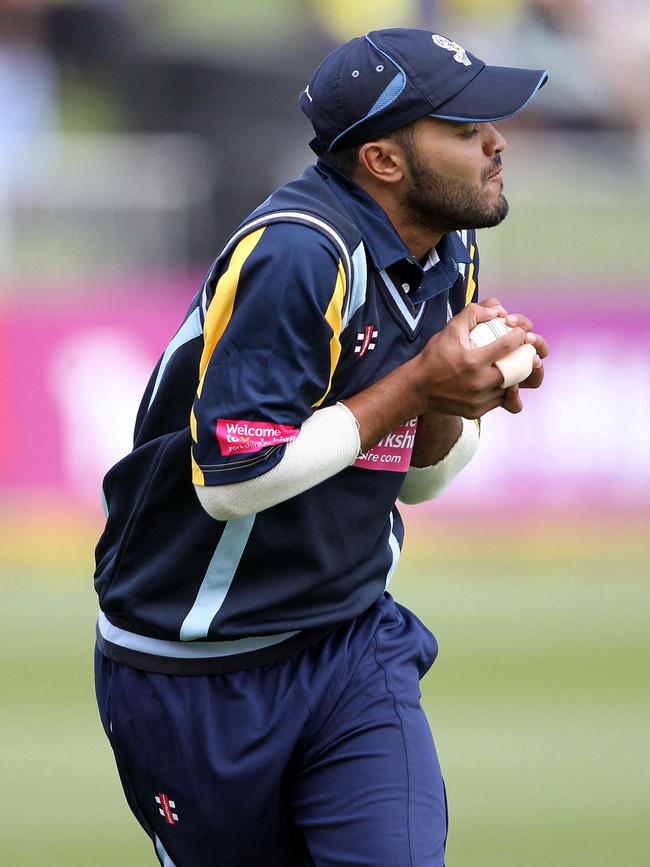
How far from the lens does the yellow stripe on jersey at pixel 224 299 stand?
279 centimetres

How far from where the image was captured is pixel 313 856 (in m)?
3.04

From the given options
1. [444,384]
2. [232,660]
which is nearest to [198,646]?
[232,660]

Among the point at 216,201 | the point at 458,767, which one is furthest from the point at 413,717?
the point at 216,201

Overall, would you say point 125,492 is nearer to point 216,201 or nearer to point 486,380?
point 486,380

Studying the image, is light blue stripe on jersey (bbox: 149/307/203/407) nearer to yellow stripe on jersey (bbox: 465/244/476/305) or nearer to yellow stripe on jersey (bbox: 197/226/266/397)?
yellow stripe on jersey (bbox: 197/226/266/397)

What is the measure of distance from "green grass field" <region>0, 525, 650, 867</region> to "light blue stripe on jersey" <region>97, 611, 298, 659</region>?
1743 millimetres

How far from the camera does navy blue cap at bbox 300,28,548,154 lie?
9.69 ft

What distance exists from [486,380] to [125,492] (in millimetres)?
823

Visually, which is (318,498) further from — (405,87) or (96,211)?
(96,211)

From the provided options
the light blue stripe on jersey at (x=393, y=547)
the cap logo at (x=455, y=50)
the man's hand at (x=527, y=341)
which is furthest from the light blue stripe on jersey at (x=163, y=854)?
the cap logo at (x=455, y=50)

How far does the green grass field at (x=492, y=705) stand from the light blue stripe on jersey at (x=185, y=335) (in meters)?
2.19

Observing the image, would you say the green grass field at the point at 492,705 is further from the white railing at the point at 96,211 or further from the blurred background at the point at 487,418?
the white railing at the point at 96,211

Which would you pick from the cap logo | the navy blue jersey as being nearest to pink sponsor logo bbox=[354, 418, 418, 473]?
the navy blue jersey

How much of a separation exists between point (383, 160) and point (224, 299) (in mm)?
506
